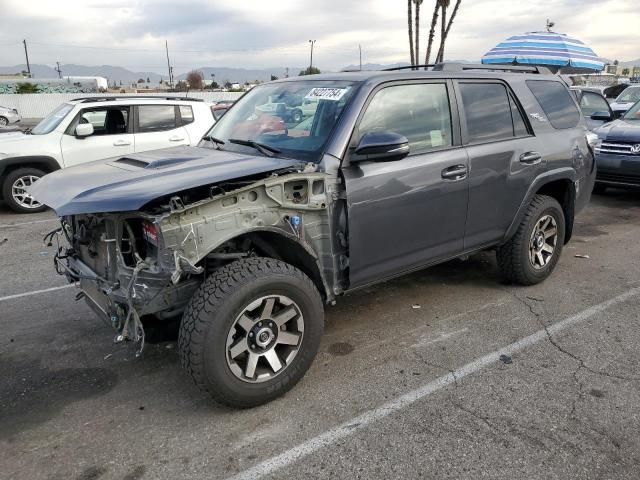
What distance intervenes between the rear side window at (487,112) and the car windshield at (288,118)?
3.42 ft

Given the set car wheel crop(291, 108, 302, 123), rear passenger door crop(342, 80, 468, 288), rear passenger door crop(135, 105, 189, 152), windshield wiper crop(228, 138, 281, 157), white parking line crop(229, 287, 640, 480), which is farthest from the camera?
rear passenger door crop(135, 105, 189, 152)

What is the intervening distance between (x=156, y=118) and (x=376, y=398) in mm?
7236

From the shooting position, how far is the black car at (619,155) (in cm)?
802

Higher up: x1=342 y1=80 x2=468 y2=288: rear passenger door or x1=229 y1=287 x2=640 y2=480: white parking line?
x1=342 y1=80 x2=468 y2=288: rear passenger door

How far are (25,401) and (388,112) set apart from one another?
2922mm

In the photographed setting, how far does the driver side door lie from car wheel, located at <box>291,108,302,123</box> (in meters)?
5.61

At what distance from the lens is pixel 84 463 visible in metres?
2.59

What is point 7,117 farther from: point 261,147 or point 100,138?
point 261,147

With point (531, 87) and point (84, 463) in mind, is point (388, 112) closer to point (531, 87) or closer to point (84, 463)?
point (531, 87)

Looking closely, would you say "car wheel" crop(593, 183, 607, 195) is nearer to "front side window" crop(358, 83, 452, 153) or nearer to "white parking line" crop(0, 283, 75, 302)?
"front side window" crop(358, 83, 452, 153)

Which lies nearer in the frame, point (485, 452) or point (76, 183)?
point (485, 452)

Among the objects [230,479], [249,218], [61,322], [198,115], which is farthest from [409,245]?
[198,115]

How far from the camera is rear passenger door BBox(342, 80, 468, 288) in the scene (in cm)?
337

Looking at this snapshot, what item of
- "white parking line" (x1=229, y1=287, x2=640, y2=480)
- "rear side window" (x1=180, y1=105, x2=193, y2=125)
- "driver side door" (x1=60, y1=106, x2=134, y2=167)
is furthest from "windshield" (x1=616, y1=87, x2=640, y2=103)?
"driver side door" (x1=60, y1=106, x2=134, y2=167)
